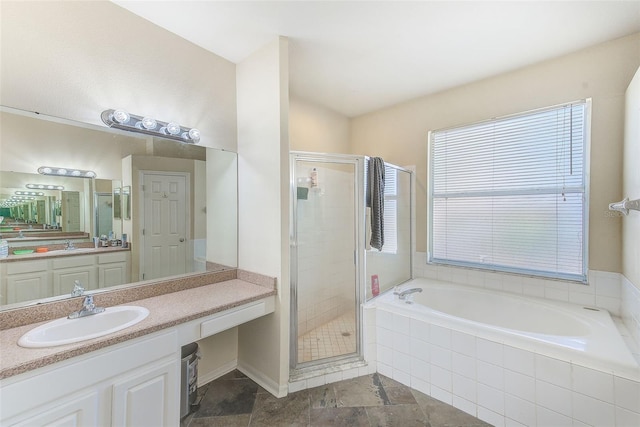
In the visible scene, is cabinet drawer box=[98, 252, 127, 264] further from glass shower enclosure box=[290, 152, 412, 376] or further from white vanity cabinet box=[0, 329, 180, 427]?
glass shower enclosure box=[290, 152, 412, 376]

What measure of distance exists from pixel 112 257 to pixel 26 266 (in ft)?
1.19

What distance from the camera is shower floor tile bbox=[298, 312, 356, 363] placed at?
7.49ft

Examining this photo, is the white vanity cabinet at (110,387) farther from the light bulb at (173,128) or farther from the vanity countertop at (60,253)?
the light bulb at (173,128)

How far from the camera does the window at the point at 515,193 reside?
216cm

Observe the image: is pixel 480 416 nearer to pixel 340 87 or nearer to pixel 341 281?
pixel 341 281

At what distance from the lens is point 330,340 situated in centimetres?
250

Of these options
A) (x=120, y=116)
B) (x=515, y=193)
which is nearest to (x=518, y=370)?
(x=515, y=193)

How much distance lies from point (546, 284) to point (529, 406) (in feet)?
3.71

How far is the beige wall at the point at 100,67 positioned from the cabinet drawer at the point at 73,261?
80 cm

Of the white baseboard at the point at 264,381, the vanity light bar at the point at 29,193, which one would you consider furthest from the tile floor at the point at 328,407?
the vanity light bar at the point at 29,193

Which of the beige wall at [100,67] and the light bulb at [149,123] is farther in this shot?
the light bulb at [149,123]

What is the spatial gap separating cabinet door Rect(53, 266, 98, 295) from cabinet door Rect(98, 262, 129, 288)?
0.10ft

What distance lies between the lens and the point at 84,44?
151 cm

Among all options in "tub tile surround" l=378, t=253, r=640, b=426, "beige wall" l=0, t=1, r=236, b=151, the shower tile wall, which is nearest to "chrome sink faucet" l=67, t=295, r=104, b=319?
"beige wall" l=0, t=1, r=236, b=151
